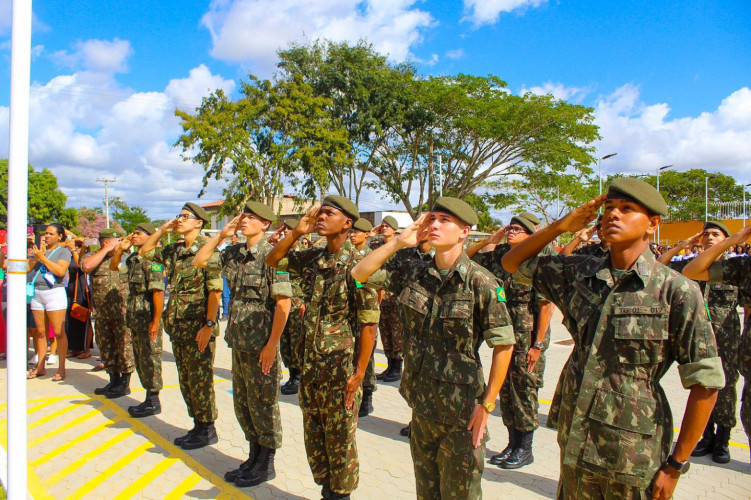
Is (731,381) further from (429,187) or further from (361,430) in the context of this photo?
(429,187)

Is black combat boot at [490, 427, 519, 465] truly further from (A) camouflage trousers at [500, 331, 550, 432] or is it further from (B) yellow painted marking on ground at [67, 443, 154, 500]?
(B) yellow painted marking on ground at [67, 443, 154, 500]

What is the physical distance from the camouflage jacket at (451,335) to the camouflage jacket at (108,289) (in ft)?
15.8

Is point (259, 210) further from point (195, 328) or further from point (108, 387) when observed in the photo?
point (108, 387)

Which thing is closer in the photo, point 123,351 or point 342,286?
point 342,286

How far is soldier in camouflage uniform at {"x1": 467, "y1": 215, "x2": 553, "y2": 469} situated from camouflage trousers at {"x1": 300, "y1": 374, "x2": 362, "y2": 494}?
4.93 ft

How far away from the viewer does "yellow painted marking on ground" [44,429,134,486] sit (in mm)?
4152

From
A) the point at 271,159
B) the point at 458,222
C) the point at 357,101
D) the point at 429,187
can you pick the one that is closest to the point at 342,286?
the point at 458,222

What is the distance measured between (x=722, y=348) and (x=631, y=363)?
3384 mm

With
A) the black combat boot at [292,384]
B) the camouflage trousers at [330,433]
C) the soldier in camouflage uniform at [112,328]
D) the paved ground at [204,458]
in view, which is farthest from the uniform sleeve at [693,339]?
the soldier in camouflage uniform at [112,328]

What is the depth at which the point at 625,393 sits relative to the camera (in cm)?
208

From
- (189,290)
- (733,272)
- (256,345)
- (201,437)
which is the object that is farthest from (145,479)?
(733,272)

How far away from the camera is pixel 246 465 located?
13.4ft

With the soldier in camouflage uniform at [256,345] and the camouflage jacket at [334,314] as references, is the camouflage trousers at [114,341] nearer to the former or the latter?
the soldier in camouflage uniform at [256,345]

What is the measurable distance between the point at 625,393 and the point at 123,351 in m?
5.85
